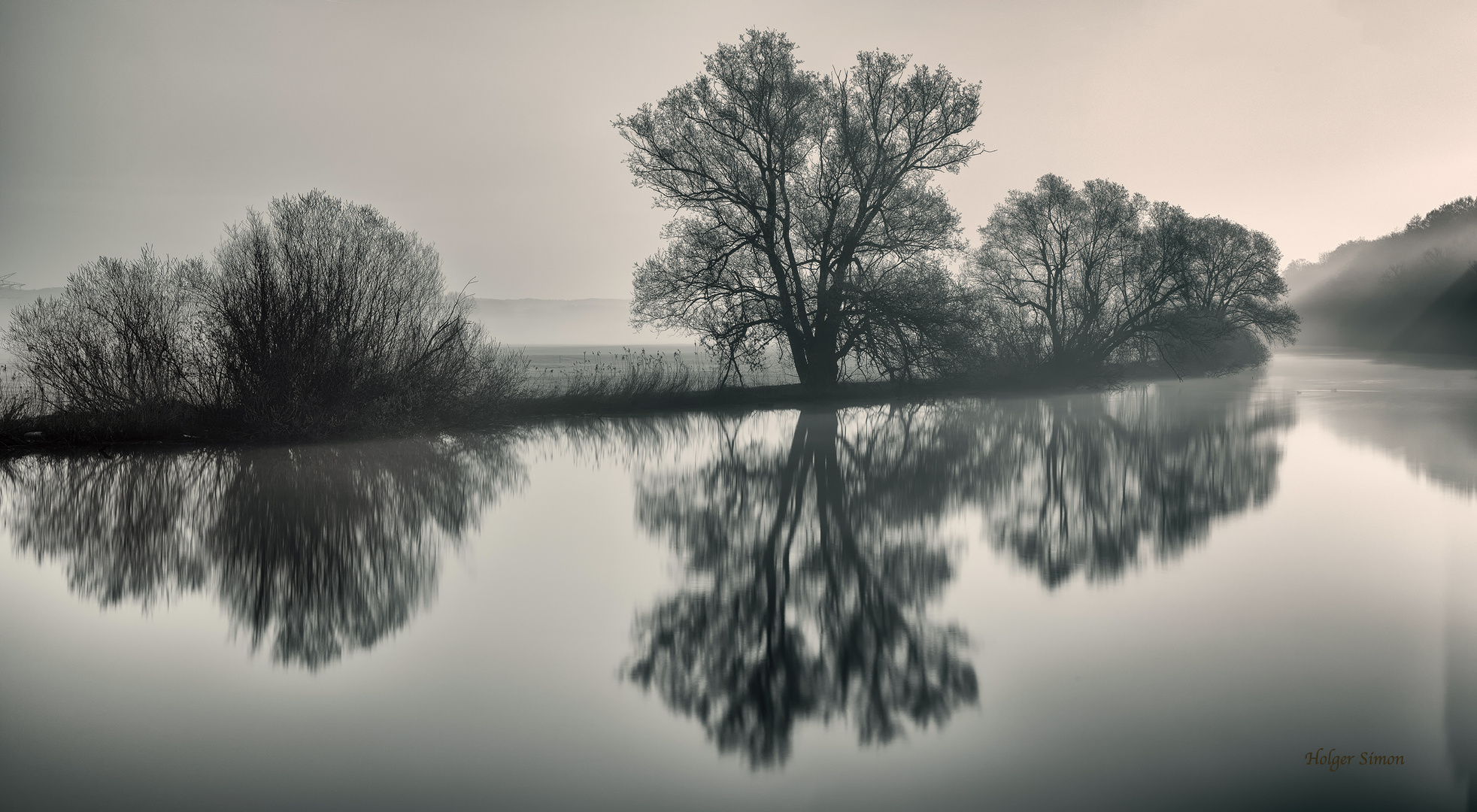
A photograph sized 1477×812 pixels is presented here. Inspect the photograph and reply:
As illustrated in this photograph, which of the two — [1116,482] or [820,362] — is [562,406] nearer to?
[820,362]

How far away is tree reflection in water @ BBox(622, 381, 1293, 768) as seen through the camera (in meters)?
3.95

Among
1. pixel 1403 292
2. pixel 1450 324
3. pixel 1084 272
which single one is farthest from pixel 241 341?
pixel 1403 292

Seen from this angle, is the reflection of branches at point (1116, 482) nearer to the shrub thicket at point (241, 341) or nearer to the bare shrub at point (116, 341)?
the shrub thicket at point (241, 341)

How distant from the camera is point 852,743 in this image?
342 cm

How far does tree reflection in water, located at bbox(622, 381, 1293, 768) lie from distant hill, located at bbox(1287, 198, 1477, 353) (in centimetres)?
6446

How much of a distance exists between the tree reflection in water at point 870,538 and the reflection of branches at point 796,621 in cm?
1

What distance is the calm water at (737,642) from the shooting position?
3.21 metres

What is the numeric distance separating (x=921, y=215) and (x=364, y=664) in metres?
21.0

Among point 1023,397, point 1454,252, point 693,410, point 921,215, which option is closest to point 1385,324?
point 1454,252

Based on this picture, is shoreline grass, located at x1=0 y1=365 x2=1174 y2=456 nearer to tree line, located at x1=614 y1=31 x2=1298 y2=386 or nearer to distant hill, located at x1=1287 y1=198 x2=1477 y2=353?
tree line, located at x1=614 y1=31 x2=1298 y2=386

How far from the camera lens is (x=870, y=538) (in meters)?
7.23

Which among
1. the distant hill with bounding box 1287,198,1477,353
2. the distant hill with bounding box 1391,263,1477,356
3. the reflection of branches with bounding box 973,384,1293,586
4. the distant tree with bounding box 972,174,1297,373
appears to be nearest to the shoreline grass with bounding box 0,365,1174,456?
the distant tree with bounding box 972,174,1297,373

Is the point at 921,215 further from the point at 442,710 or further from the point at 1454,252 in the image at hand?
the point at 1454,252

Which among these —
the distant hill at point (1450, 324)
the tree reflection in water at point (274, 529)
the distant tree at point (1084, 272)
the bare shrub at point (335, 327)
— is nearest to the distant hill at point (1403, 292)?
the distant hill at point (1450, 324)
